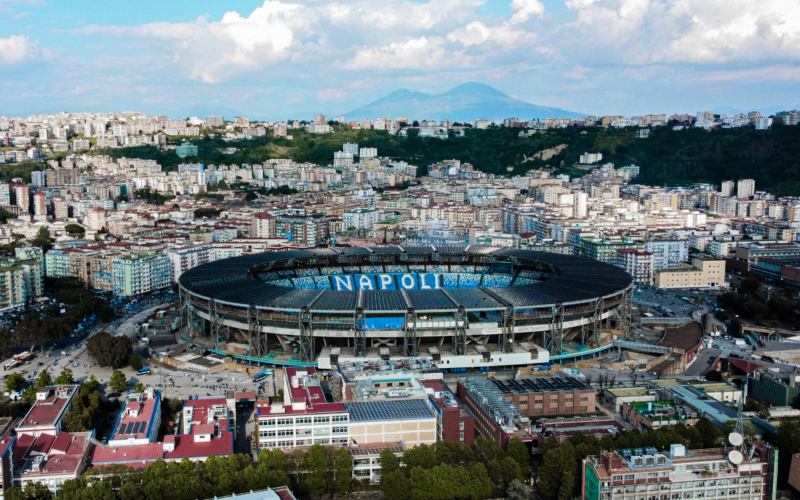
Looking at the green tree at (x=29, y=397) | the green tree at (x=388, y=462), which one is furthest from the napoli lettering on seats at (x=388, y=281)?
the green tree at (x=388, y=462)

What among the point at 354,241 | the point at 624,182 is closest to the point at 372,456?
the point at 354,241

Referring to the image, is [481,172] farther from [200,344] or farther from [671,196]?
[200,344]

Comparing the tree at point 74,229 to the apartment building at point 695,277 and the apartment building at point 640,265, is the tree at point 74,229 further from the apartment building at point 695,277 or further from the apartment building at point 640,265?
the apartment building at point 695,277

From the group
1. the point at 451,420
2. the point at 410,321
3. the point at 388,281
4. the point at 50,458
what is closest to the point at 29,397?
the point at 50,458

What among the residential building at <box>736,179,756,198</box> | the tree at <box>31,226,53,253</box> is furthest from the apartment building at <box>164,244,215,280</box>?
the residential building at <box>736,179,756,198</box>

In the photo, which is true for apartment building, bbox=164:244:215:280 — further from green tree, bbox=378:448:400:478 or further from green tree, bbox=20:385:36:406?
green tree, bbox=378:448:400:478
